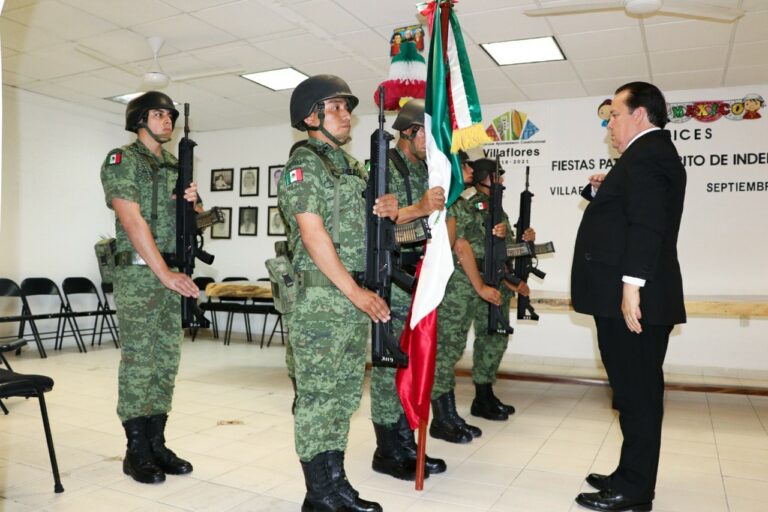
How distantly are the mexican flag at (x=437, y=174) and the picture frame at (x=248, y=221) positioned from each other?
6516mm

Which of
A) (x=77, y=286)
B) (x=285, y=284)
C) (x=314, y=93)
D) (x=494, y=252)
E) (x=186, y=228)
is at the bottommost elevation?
(x=77, y=286)

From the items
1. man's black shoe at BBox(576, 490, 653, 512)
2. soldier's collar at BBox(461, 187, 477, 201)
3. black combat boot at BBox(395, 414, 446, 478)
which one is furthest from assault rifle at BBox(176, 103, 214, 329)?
man's black shoe at BBox(576, 490, 653, 512)

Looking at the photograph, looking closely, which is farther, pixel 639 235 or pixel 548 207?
pixel 548 207

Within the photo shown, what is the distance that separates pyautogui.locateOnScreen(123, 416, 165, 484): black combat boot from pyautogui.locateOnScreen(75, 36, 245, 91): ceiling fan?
162 inches

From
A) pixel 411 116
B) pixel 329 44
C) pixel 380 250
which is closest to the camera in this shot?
pixel 380 250

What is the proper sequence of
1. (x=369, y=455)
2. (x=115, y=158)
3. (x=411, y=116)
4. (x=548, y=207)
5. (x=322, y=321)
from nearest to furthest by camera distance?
(x=322, y=321) < (x=115, y=158) < (x=411, y=116) < (x=369, y=455) < (x=548, y=207)

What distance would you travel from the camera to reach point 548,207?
735 centimetres

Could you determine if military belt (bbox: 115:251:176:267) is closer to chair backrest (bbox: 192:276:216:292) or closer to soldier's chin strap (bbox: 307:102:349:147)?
soldier's chin strap (bbox: 307:102:349:147)

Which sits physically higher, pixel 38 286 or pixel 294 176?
pixel 294 176

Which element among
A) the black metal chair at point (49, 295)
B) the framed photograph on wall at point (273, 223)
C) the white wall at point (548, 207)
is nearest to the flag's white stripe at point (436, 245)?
the white wall at point (548, 207)

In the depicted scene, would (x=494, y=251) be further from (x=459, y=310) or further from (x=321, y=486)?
(x=321, y=486)

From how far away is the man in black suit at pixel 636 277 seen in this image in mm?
2506

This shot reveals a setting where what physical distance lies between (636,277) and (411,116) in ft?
4.71

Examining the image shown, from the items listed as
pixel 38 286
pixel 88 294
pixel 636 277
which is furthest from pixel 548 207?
pixel 38 286
